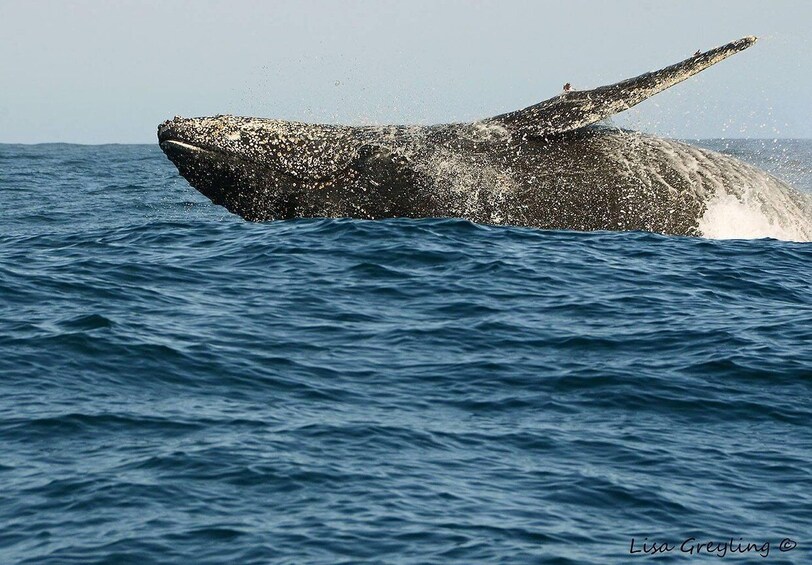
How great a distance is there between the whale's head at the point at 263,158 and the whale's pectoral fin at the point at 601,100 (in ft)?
9.29

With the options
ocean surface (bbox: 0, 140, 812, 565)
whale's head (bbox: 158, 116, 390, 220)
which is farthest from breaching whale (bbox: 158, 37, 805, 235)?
ocean surface (bbox: 0, 140, 812, 565)

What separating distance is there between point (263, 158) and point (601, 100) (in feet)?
18.0

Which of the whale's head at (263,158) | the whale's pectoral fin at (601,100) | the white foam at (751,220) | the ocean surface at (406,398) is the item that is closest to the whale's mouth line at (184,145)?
the whale's head at (263,158)

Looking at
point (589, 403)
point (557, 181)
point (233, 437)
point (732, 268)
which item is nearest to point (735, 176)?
point (732, 268)

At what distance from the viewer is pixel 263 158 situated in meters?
18.6

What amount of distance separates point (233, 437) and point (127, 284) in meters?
6.83

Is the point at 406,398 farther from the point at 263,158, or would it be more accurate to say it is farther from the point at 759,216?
the point at 759,216

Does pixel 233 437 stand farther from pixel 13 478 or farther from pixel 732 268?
pixel 732 268

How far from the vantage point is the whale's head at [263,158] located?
18.4 m

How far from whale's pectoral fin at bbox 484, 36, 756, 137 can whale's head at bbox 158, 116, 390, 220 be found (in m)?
2.83

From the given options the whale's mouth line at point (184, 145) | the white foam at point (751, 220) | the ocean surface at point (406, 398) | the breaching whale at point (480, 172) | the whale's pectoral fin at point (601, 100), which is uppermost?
the whale's pectoral fin at point (601, 100)

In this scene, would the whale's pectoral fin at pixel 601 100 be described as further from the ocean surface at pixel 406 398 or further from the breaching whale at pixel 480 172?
the ocean surface at pixel 406 398

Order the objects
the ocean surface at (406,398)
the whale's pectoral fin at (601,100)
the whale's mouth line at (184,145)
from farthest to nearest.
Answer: the whale's mouth line at (184,145), the whale's pectoral fin at (601,100), the ocean surface at (406,398)

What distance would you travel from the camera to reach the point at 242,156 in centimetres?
1847
